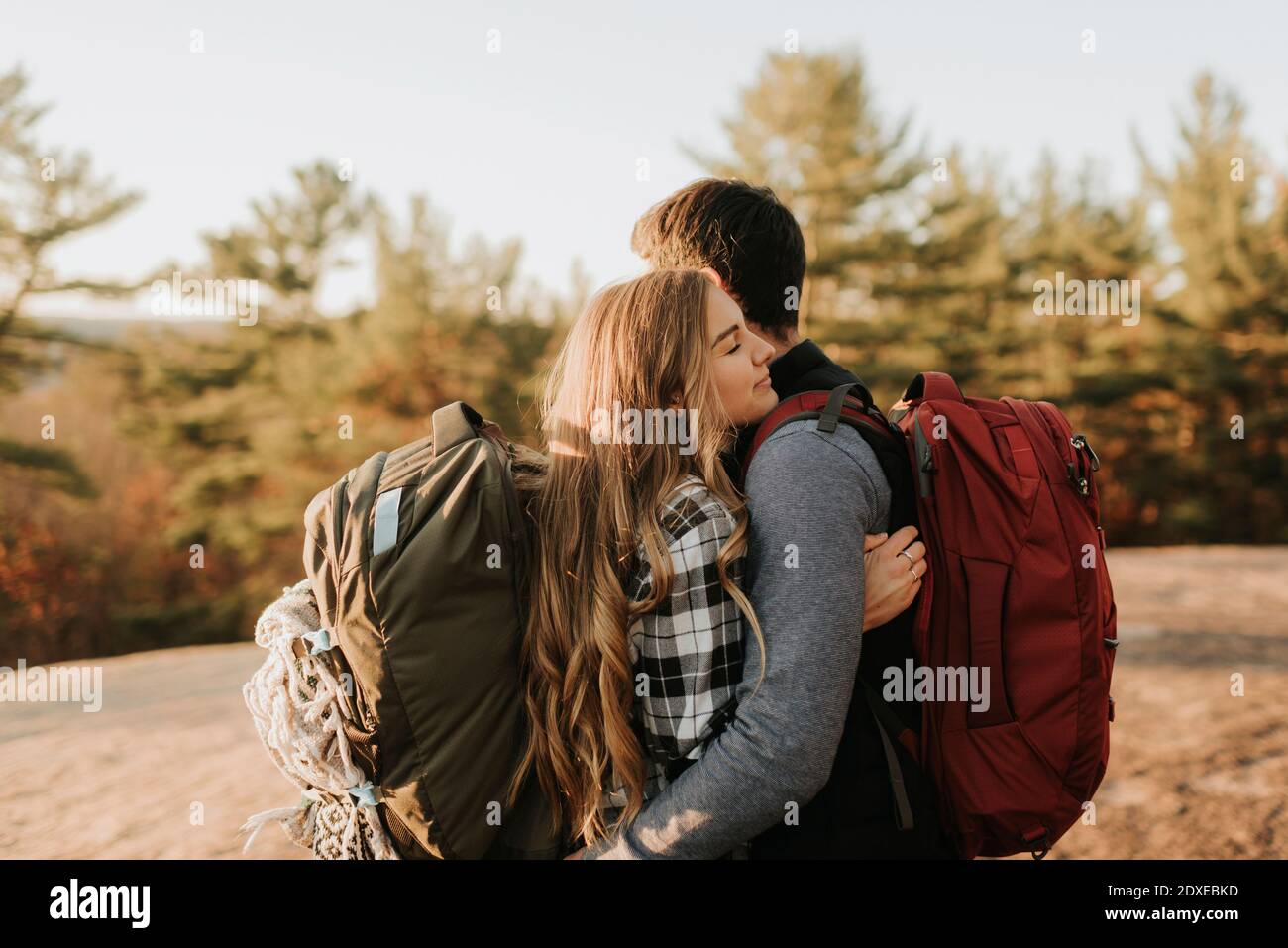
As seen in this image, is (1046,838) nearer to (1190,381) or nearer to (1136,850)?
(1136,850)

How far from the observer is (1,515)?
16.5m

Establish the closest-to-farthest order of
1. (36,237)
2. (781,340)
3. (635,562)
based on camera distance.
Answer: (635,562) → (781,340) → (36,237)

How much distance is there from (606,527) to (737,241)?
0.85 m

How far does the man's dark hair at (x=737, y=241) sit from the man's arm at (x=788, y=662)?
0.65m

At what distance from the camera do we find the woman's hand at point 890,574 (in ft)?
5.39

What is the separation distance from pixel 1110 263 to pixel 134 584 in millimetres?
26441

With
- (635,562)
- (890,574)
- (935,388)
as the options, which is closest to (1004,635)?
(890,574)

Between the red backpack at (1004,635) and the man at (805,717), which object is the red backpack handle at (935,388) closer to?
the red backpack at (1004,635)

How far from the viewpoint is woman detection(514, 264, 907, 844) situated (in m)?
1.57

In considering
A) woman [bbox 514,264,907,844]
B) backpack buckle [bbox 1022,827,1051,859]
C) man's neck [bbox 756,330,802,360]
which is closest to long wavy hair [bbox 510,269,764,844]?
woman [bbox 514,264,907,844]

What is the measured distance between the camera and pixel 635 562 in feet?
5.31

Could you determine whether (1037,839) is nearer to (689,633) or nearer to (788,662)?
(788,662)

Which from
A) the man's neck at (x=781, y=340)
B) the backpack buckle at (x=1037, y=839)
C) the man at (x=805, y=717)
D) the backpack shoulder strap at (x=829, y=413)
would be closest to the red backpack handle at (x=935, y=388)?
the backpack shoulder strap at (x=829, y=413)
